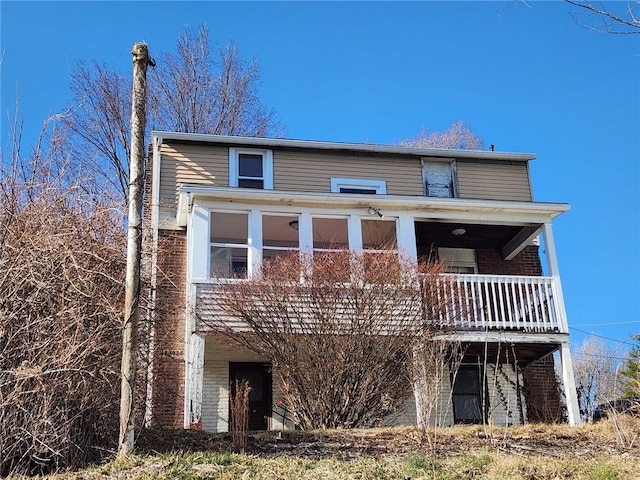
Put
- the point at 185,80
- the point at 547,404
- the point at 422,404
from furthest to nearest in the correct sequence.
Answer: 1. the point at 185,80
2. the point at 547,404
3. the point at 422,404

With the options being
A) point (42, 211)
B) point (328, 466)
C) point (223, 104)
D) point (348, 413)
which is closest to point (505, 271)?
point (348, 413)

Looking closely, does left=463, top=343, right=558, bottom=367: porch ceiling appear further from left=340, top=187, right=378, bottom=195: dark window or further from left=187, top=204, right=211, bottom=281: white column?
left=187, top=204, right=211, bottom=281: white column

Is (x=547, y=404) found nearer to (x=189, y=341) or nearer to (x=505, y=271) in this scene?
(x=505, y=271)

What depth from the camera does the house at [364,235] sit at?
43.7ft

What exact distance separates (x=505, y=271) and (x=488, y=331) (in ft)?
11.4

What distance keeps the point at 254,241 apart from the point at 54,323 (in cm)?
681

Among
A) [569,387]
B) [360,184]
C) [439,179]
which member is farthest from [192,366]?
[439,179]

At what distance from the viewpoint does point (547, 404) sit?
1504 cm

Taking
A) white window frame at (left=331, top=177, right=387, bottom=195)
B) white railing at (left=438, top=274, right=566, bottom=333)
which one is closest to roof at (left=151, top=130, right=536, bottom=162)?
white window frame at (left=331, top=177, right=387, bottom=195)

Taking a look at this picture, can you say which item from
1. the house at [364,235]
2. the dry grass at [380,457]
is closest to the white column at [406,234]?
the house at [364,235]

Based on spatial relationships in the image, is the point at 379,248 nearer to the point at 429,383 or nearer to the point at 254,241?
the point at 254,241

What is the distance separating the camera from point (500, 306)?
13773 mm

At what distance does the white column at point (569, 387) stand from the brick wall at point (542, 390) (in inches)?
59.4

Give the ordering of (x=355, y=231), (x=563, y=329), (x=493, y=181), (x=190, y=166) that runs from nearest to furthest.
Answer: (x=563, y=329), (x=355, y=231), (x=190, y=166), (x=493, y=181)
